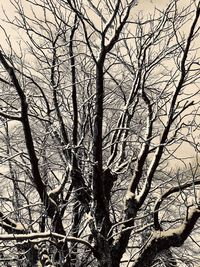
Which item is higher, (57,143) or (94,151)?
(57,143)

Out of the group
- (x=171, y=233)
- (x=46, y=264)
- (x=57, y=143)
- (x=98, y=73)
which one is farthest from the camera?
(x=57, y=143)

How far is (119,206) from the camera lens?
8.46 meters

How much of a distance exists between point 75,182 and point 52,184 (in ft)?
9.70

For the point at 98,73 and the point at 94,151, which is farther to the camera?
the point at 94,151

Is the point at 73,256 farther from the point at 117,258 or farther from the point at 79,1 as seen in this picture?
the point at 79,1

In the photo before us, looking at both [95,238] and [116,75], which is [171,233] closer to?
[95,238]

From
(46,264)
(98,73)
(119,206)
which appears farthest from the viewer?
(119,206)

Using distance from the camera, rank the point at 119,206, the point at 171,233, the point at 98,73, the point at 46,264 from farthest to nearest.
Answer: the point at 119,206 → the point at 46,264 → the point at 171,233 → the point at 98,73

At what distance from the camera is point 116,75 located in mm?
8750

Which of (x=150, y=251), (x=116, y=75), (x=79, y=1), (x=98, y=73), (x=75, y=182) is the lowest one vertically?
(x=150, y=251)

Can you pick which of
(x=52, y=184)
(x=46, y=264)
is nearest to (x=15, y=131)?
(x=52, y=184)

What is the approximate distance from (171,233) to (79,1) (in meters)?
3.50

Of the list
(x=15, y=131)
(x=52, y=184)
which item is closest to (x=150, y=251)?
(x=52, y=184)

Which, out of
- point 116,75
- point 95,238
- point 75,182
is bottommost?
point 95,238
